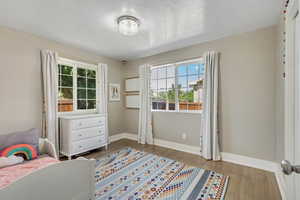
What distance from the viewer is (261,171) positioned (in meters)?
2.36

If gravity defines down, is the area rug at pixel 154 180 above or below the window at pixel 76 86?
below

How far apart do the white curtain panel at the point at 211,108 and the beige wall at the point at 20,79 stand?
3169 millimetres

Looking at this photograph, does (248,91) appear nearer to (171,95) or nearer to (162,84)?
(171,95)

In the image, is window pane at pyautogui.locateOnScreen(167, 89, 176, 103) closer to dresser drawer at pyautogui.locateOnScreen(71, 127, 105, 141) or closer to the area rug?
the area rug

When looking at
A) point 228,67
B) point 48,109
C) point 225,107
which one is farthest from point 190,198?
point 48,109

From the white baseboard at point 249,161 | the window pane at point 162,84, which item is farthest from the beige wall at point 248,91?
the window pane at point 162,84

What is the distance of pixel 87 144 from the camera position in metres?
3.09

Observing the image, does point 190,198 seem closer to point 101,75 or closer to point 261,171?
point 261,171

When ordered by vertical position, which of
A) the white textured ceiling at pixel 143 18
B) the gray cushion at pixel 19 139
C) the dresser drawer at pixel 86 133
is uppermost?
the white textured ceiling at pixel 143 18

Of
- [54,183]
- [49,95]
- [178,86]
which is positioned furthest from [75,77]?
[54,183]

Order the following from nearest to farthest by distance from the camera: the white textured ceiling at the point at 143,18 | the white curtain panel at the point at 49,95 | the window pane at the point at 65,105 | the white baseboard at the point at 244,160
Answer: the white textured ceiling at the point at 143,18
the white baseboard at the point at 244,160
the white curtain panel at the point at 49,95
the window pane at the point at 65,105

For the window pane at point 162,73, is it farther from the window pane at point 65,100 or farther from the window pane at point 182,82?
the window pane at point 65,100

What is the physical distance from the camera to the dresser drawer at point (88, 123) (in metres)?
2.88

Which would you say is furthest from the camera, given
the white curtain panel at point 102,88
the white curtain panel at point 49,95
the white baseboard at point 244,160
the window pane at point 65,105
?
the white curtain panel at point 102,88
